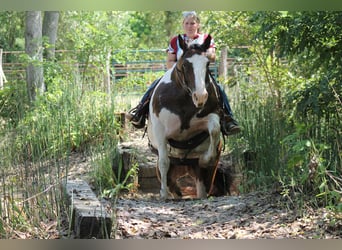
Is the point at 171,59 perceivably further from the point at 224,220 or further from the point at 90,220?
the point at 90,220

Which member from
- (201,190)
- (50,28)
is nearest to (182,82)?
(201,190)

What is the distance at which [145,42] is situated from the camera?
575 cm

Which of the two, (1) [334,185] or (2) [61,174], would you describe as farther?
(2) [61,174]

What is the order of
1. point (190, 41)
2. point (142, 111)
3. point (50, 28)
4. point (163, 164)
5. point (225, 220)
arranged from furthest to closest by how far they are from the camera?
point (50, 28), point (142, 111), point (163, 164), point (190, 41), point (225, 220)

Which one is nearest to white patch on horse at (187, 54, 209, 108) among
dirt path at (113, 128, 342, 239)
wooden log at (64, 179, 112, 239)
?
dirt path at (113, 128, 342, 239)

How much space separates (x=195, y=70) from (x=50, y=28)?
137cm

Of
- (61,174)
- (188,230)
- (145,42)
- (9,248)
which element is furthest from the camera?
(145,42)

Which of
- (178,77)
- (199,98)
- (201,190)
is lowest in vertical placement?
(201,190)

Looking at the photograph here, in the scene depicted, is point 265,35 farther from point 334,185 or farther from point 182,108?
point 334,185

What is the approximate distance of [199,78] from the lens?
179 inches

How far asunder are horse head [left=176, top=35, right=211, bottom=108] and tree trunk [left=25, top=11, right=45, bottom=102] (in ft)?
3.98

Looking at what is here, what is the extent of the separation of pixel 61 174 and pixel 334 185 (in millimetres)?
1628

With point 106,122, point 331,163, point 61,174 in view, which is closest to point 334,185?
point 331,163

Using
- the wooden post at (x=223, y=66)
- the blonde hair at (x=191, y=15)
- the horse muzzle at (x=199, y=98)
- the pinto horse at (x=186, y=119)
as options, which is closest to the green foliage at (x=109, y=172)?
the pinto horse at (x=186, y=119)
